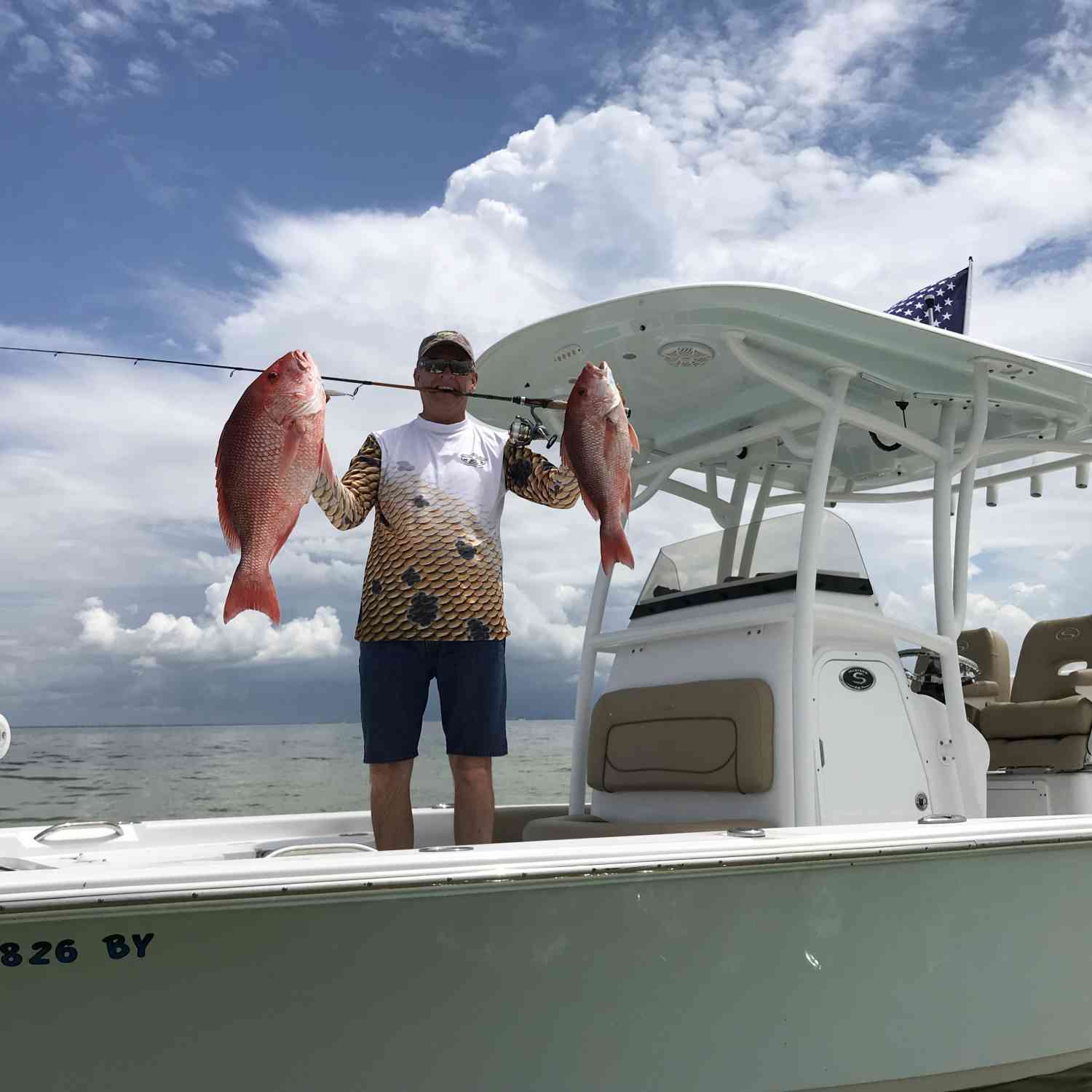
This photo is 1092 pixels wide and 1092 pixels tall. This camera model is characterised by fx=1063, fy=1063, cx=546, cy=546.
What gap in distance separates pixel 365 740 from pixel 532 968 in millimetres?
913

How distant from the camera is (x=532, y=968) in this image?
102 inches

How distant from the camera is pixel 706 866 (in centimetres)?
274

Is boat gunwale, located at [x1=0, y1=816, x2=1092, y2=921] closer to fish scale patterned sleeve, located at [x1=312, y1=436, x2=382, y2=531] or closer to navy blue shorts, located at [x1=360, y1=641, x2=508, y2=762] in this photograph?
navy blue shorts, located at [x1=360, y1=641, x2=508, y2=762]

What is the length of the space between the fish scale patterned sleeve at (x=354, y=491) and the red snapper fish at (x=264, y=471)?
0.49 meters

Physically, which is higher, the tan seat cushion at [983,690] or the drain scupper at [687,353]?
the drain scupper at [687,353]

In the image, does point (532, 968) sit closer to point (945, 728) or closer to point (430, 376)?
point (430, 376)

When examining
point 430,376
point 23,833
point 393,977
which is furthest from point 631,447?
point 23,833

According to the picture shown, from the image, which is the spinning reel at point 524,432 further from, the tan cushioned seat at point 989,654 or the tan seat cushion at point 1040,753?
the tan cushioned seat at point 989,654

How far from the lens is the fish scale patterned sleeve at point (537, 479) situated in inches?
125

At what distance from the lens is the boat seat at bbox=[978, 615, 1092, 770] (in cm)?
507

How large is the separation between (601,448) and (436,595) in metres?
0.70

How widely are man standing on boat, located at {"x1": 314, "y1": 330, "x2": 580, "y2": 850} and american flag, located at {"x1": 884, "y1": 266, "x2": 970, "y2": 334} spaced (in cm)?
242

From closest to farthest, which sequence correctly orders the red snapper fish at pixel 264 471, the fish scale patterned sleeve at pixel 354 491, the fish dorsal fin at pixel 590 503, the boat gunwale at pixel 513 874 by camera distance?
the boat gunwale at pixel 513 874, the red snapper fish at pixel 264 471, the fish dorsal fin at pixel 590 503, the fish scale patterned sleeve at pixel 354 491

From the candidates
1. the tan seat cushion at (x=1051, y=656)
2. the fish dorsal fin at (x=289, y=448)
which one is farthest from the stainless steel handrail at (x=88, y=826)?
the tan seat cushion at (x=1051, y=656)
